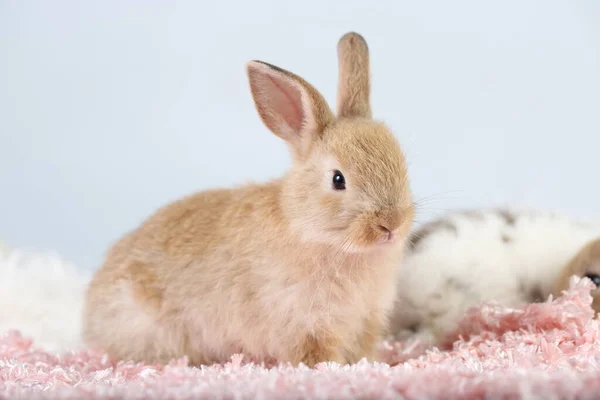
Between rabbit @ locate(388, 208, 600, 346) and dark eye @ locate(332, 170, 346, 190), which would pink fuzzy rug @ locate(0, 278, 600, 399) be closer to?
rabbit @ locate(388, 208, 600, 346)

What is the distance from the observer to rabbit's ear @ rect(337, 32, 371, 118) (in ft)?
7.30

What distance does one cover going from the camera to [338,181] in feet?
6.49

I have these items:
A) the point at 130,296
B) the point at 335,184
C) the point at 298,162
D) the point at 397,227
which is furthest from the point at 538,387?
the point at 130,296

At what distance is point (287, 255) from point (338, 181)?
0.26 m

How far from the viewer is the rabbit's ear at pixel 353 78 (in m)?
2.23

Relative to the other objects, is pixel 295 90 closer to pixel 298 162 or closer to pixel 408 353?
pixel 298 162

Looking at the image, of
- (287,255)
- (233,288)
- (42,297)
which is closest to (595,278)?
(287,255)

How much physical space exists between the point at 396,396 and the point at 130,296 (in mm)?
1264

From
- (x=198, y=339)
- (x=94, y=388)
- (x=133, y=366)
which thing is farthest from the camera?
(x=198, y=339)

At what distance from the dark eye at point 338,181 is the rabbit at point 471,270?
875mm

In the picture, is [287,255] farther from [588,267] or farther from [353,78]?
[588,267]

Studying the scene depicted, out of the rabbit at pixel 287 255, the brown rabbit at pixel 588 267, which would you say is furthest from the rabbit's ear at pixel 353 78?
the brown rabbit at pixel 588 267

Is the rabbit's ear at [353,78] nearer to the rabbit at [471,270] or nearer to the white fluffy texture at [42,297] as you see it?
the rabbit at [471,270]

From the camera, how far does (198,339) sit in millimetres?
2242
